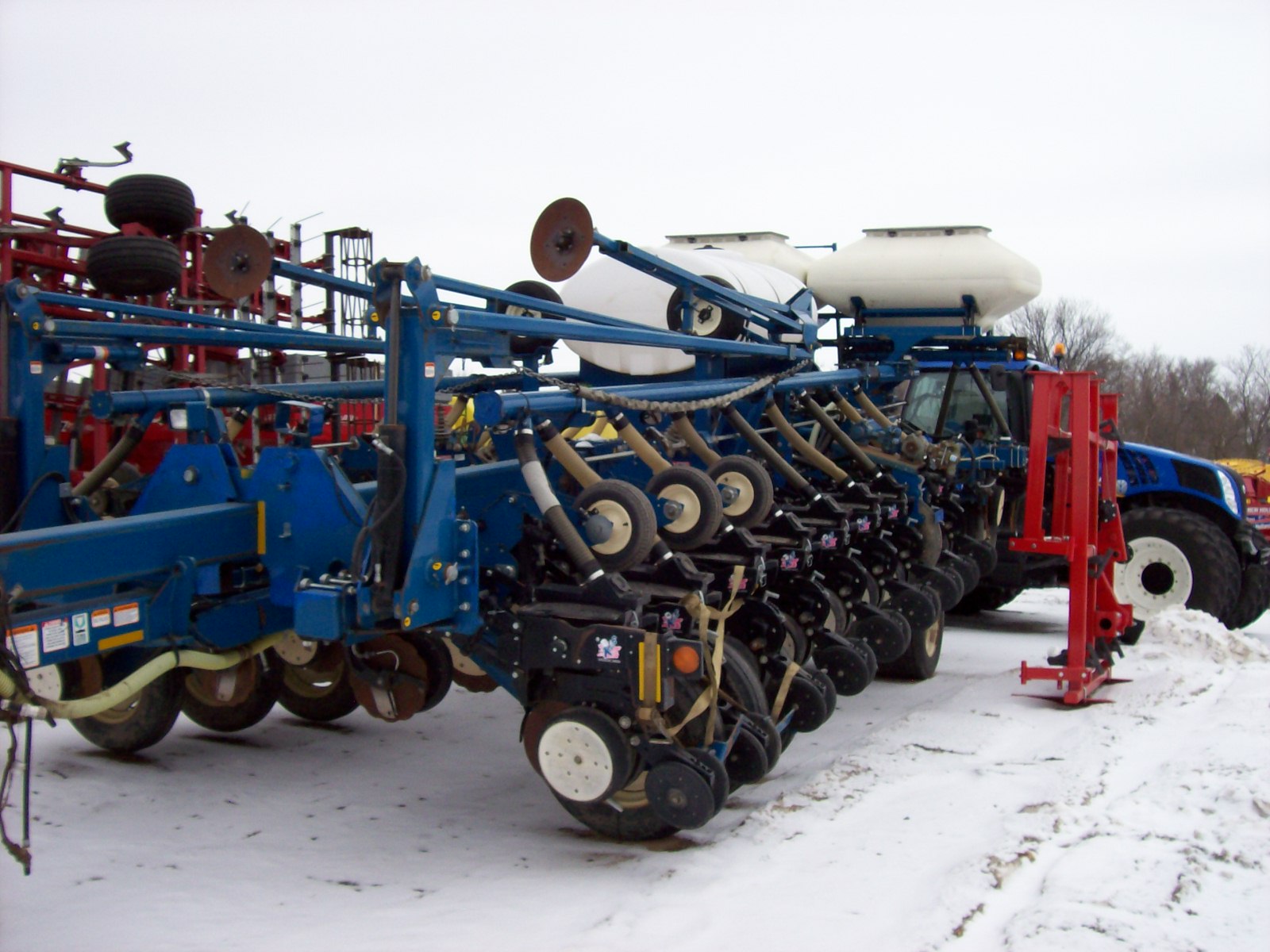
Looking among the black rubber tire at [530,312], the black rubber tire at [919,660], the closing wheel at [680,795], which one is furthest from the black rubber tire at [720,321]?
the closing wheel at [680,795]

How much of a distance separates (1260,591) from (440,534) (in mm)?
6659

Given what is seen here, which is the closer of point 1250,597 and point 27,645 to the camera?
point 27,645

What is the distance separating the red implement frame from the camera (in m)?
6.55

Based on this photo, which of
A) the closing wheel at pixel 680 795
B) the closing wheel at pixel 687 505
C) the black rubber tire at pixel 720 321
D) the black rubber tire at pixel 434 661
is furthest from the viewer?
the black rubber tire at pixel 720 321

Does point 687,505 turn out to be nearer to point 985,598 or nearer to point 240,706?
point 240,706

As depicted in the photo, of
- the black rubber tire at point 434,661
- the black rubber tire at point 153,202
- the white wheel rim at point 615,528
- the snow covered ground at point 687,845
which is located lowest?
the snow covered ground at point 687,845

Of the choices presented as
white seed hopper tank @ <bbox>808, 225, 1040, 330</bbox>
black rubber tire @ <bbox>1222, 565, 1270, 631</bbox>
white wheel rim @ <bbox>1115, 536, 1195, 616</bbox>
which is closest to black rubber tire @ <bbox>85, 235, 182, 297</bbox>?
white seed hopper tank @ <bbox>808, 225, 1040, 330</bbox>

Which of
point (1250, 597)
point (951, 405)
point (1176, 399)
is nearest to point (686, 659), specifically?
point (951, 405)

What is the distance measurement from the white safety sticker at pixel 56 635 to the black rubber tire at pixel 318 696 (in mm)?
2247

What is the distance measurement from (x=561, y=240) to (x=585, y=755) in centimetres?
218

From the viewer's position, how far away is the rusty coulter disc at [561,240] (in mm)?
5059

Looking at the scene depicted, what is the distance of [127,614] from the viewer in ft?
13.2

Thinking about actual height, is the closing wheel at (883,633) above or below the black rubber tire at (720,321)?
below

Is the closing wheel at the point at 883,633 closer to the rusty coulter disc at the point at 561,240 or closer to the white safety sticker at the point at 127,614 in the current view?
the rusty coulter disc at the point at 561,240
